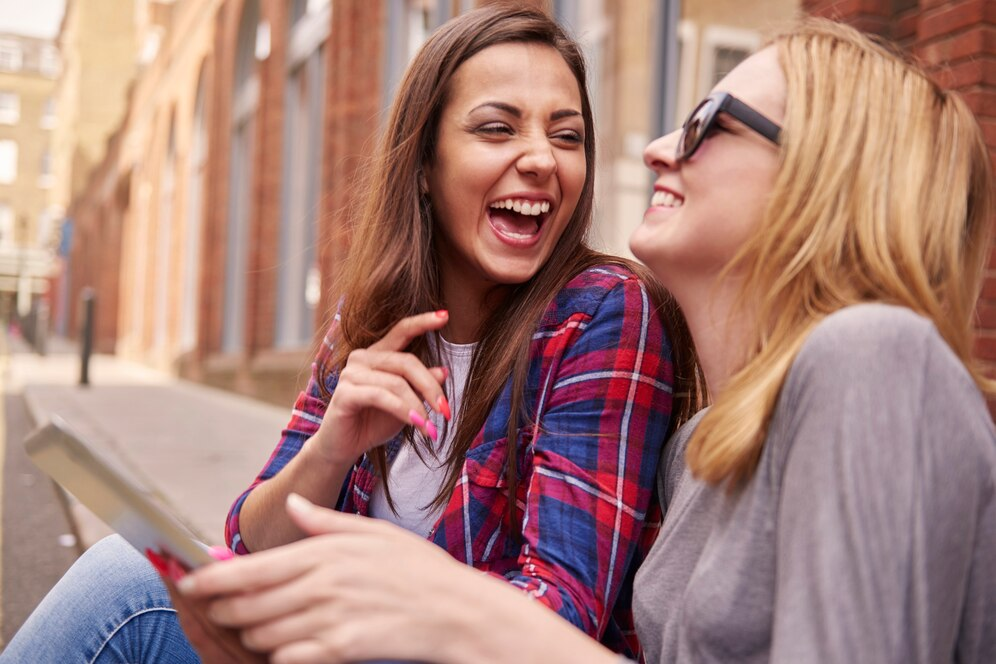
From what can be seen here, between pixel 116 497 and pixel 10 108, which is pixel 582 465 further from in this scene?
pixel 10 108

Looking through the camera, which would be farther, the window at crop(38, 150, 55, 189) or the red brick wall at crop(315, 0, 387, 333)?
the window at crop(38, 150, 55, 189)

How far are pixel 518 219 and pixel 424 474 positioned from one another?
526 mm

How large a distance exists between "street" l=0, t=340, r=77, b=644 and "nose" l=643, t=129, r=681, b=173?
127 inches

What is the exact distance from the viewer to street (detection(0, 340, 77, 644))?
13.8 feet

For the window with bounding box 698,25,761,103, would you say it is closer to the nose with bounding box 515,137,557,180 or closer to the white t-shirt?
the nose with bounding box 515,137,557,180

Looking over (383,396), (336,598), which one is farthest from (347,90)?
(336,598)

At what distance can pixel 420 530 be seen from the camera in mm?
1822

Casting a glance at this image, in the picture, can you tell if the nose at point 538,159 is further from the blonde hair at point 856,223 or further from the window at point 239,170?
the window at point 239,170

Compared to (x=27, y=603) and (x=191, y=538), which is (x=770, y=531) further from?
(x=27, y=603)

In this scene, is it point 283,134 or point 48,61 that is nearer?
point 283,134

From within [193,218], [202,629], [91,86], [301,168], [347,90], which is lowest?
[202,629]

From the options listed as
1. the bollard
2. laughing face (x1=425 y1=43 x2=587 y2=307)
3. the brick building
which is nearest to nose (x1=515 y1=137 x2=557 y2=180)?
laughing face (x1=425 y1=43 x2=587 y2=307)

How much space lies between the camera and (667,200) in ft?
4.86

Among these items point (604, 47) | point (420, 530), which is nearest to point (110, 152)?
point (604, 47)
